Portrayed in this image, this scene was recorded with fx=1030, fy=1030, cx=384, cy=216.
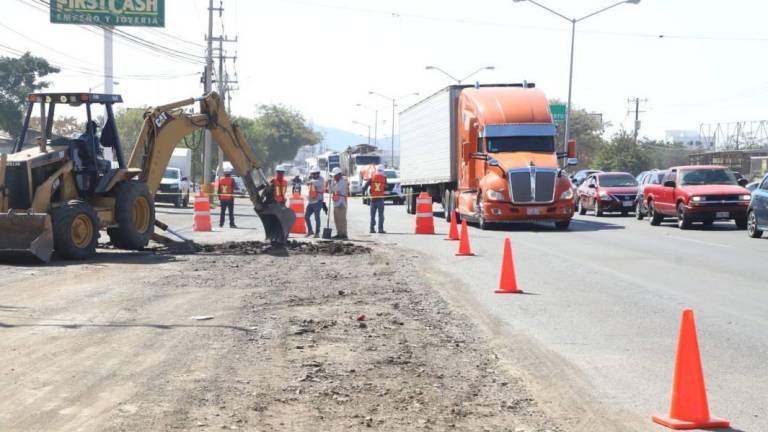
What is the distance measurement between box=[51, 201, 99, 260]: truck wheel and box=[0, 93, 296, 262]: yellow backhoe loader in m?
0.02

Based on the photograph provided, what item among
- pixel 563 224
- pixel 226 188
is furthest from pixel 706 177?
pixel 226 188

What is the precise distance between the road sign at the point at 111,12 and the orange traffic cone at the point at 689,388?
4330 centimetres

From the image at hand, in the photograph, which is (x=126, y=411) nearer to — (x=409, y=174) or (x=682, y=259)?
(x=682, y=259)

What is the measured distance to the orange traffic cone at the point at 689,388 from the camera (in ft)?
21.7

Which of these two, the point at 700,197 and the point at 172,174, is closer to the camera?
the point at 700,197

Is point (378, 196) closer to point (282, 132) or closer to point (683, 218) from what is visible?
point (683, 218)

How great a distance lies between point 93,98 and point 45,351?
34.2ft

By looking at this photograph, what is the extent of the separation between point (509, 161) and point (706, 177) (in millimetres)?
6131

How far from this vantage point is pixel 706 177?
29984 mm

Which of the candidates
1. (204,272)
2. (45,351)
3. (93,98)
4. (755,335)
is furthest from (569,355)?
(93,98)

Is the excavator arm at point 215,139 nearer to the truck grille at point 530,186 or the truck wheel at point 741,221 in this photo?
the truck grille at point 530,186

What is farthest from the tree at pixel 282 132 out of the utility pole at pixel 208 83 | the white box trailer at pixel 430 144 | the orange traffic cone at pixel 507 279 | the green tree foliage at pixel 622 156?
the orange traffic cone at pixel 507 279

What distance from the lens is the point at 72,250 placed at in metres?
17.4

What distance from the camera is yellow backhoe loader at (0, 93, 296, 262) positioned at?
56.5 feet
